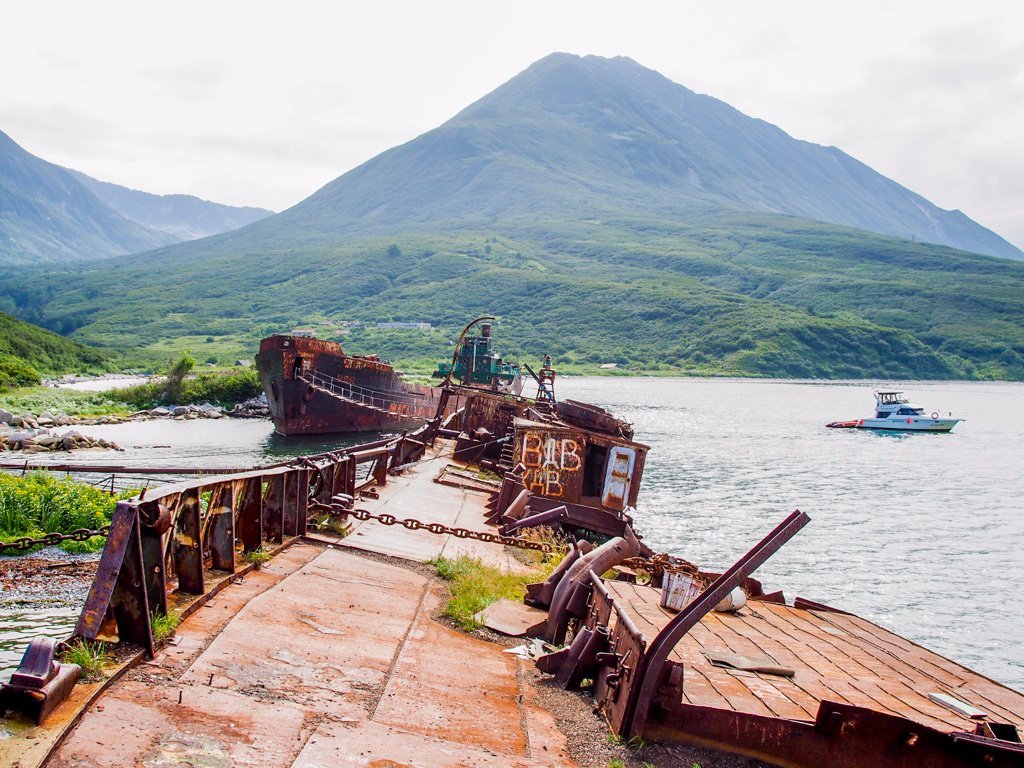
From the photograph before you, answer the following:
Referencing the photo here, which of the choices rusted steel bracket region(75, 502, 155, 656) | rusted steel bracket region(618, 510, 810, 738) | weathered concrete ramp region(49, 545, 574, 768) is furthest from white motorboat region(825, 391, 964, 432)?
rusted steel bracket region(75, 502, 155, 656)

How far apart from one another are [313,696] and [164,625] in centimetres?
118

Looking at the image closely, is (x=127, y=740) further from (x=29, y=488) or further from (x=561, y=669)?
(x=29, y=488)

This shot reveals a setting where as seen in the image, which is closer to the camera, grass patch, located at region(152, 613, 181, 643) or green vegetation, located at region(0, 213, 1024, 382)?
grass patch, located at region(152, 613, 181, 643)

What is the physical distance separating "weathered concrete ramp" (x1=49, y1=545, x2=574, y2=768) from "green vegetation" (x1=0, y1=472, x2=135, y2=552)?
7.34 meters

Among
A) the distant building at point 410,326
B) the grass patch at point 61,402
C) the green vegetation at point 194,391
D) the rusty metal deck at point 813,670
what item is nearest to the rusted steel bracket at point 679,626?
the rusty metal deck at point 813,670

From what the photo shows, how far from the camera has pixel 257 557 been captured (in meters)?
8.19

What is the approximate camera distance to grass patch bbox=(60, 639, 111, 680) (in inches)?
190

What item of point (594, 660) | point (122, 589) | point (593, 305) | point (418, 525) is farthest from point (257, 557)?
point (593, 305)

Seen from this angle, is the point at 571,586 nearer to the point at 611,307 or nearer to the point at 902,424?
the point at 902,424

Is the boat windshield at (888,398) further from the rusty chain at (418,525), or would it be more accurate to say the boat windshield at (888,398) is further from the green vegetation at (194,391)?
the rusty chain at (418,525)

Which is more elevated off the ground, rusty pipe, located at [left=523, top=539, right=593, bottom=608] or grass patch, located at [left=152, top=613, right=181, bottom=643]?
grass patch, located at [left=152, top=613, right=181, bottom=643]

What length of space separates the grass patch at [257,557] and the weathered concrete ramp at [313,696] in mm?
145

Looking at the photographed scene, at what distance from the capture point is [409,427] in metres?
48.8

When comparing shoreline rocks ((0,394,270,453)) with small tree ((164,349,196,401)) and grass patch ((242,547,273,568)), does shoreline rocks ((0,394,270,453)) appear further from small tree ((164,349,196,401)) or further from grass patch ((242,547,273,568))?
grass patch ((242,547,273,568))
